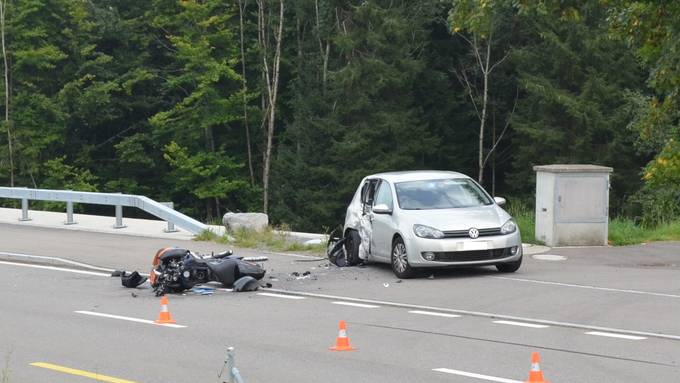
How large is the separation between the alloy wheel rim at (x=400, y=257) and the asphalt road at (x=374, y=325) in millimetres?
220

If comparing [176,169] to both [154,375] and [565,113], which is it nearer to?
[565,113]

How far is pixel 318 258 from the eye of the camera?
20141mm

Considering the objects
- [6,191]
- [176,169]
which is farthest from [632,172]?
[6,191]

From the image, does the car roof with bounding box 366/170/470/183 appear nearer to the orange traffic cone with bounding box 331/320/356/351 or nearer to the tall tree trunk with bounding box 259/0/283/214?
the orange traffic cone with bounding box 331/320/356/351

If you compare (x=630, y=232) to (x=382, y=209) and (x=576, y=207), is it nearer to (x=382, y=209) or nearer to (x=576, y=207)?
(x=576, y=207)

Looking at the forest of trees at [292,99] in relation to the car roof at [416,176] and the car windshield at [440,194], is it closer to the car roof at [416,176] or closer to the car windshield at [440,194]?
the car roof at [416,176]

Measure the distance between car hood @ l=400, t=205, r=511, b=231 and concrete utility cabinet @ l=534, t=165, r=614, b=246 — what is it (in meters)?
3.17

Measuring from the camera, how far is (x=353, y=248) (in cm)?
1894

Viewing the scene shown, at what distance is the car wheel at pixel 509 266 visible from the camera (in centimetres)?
1742

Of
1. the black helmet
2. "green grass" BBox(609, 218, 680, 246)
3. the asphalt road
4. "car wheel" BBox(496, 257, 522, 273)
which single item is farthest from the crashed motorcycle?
"green grass" BBox(609, 218, 680, 246)

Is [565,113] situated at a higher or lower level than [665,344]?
higher

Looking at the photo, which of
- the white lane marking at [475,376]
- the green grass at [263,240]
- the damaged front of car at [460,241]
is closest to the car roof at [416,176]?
the damaged front of car at [460,241]

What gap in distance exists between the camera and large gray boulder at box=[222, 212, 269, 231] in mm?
23172

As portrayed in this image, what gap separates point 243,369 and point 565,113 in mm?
42325
